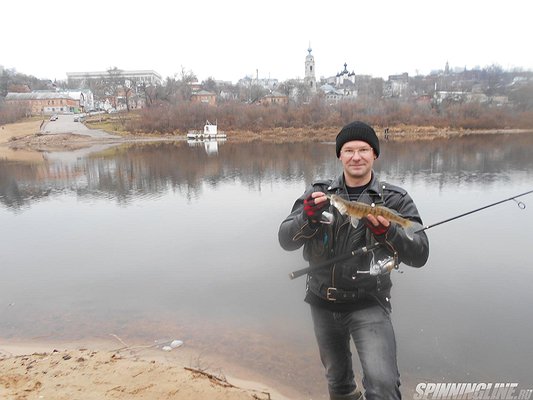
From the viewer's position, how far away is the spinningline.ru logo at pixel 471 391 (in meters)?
5.27

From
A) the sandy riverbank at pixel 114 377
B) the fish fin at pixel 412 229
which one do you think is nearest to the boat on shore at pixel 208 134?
the sandy riverbank at pixel 114 377

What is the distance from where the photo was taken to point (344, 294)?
322 cm

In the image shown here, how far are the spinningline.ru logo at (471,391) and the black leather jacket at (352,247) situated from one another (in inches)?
116

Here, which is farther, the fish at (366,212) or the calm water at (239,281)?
the calm water at (239,281)

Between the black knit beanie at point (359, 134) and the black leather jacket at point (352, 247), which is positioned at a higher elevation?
the black knit beanie at point (359, 134)

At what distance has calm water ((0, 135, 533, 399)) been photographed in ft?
21.1

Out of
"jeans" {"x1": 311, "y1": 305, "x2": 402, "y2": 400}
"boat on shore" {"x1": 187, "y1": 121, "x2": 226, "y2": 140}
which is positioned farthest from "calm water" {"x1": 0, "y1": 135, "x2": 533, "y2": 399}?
"boat on shore" {"x1": 187, "y1": 121, "x2": 226, "y2": 140}

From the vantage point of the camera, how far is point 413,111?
67438 millimetres

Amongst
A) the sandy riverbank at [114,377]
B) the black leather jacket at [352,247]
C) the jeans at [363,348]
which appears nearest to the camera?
the jeans at [363,348]

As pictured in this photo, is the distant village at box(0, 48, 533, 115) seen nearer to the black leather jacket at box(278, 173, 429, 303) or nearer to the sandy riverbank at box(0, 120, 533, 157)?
the sandy riverbank at box(0, 120, 533, 157)

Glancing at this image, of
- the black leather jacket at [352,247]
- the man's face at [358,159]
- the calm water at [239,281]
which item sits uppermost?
the man's face at [358,159]

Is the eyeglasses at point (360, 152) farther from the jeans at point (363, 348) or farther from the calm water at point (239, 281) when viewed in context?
the calm water at point (239, 281)

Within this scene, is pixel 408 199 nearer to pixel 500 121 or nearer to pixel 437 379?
pixel 437 379

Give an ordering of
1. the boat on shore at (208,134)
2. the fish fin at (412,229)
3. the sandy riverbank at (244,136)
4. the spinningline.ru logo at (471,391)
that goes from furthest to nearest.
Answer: the boat on shore at (208,134) → the sandy riverbank at (244,136) → the spinningline.ru logo at (471,391) → the fish fin at (412,229)
